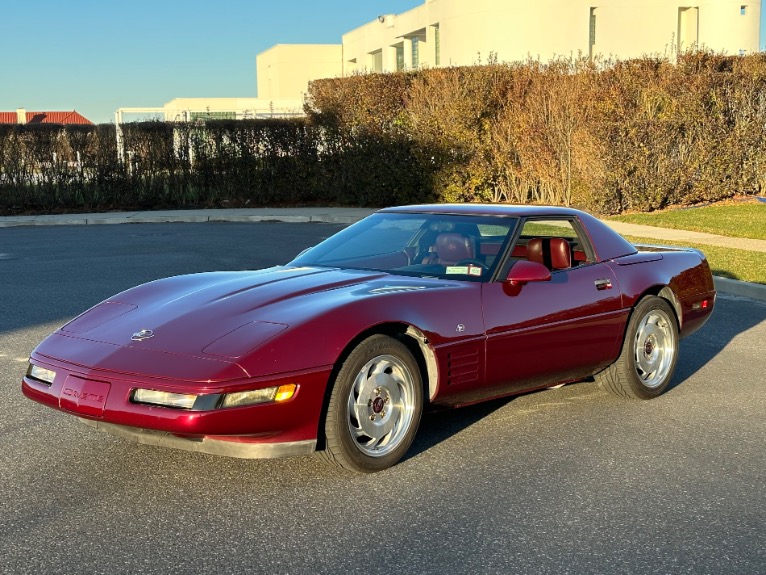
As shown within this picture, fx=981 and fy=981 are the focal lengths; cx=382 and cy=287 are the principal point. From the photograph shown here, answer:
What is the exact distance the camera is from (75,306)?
33.1 feet

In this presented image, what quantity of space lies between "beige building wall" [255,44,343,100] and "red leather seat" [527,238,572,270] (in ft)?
239

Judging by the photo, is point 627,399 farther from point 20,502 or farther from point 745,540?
point 20,502

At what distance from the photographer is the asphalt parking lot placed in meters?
3.90

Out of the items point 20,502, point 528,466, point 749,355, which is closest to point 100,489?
point 20,502

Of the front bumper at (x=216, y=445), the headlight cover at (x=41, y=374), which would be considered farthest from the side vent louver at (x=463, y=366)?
the headlight cover at (x=41, y=374)

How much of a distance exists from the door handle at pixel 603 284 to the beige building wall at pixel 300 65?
240ft

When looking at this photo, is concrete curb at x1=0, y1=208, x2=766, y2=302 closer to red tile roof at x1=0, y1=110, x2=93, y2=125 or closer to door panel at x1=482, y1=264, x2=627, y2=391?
door panel at x1=482, y1=264, x2=627, y2=391

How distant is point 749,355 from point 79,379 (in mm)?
5539

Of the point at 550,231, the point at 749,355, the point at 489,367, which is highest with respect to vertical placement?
the point at 550,231

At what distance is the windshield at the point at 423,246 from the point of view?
5820 millimetres

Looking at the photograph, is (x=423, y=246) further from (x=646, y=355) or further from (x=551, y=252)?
(x=646, y=355)

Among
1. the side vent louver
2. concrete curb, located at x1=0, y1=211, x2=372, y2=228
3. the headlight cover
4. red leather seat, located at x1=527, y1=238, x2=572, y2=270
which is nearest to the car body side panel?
red leather seat, located at x1=527, y1=238, x2=572, y2=270

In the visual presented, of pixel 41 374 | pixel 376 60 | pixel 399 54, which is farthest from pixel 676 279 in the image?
pixel 376 60

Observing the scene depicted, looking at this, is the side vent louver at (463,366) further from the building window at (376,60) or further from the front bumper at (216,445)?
the building window at (376,60)
